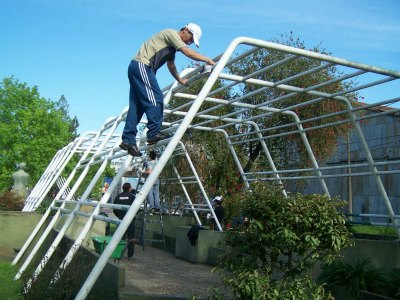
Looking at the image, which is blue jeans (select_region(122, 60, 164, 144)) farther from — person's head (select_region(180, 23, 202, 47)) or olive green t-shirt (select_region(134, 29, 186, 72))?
person's head (select_region(180, 23, 202, 47))

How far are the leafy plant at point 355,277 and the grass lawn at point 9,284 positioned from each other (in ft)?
14.7

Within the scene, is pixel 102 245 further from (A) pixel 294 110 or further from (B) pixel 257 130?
(A) pixel 294 110

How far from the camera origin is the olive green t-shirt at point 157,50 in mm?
5758

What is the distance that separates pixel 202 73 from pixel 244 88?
10.4 meters

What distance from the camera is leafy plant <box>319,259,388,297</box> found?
234 inches

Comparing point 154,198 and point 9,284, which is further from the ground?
point 154,198

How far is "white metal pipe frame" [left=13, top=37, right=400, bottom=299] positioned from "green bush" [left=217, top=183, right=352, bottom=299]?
768 mm

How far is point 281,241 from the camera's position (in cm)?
484

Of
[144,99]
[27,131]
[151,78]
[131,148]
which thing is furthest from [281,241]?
[27,131]

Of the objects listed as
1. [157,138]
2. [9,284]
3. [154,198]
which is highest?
[154,198]

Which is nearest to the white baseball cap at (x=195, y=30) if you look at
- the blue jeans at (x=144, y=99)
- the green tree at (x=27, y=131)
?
the blue jeans at (x=144, y=99)

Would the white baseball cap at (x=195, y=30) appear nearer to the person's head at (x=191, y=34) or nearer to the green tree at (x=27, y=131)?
the person's head at (x=191, y=34)

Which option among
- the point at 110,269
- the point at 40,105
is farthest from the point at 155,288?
the point at 40,105

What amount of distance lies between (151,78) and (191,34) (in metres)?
0.66
